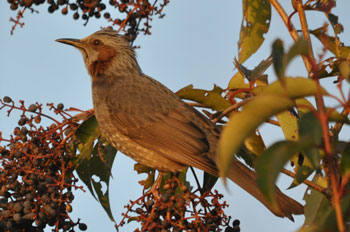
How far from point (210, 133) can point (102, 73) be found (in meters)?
1.60

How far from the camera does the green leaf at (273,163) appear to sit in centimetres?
176

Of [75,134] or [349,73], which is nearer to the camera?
[349,73]

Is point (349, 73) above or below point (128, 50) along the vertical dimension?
below

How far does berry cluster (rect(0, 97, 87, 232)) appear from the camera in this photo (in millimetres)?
3879

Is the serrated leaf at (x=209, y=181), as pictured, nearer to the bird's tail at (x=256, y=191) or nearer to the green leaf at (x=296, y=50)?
the bird's tail at (x=256, y=191)

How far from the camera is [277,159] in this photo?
5.96 ft

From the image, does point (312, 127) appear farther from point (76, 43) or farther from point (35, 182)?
point (76, 43)

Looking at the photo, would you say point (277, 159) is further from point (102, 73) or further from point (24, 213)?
point (102, 73)

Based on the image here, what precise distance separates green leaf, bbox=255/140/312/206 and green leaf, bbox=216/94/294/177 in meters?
0.09

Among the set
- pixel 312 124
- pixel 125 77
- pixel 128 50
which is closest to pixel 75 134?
pixel 125 77

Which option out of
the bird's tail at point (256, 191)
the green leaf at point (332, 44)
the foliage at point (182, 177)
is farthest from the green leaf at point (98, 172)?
the green leaf at point (332, 44)

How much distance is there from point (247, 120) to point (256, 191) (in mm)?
2753

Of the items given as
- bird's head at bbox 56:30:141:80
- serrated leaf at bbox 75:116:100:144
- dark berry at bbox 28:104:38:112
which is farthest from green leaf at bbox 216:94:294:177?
bird's head at bbox 56:30:141:80

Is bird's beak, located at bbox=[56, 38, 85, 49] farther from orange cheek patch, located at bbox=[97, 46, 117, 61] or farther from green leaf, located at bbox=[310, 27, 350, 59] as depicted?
green leaf, located at bbox=[310, 27, 350, 59]
